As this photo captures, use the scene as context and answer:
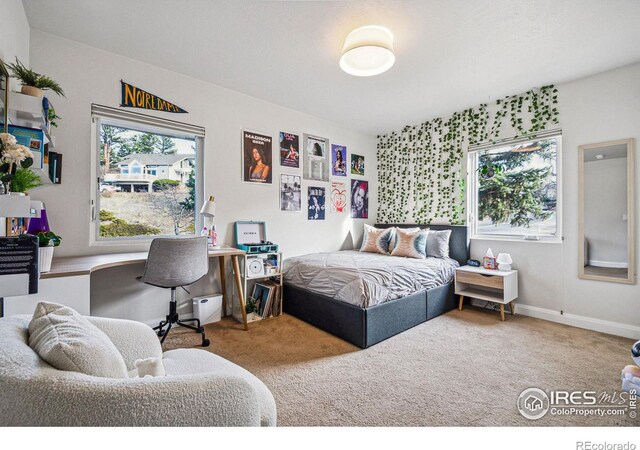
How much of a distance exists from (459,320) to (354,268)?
142cm

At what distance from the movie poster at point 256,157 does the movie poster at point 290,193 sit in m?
0.23

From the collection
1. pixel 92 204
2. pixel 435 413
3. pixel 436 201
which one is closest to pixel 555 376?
pixel 435 413

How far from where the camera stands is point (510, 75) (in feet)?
9.12

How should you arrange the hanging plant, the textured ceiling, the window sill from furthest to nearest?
the hanging plant
the window sill
the textured ceiling

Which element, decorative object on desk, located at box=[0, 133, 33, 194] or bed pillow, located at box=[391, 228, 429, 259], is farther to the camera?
bed pillow, located at box=[391, 228, 429, 259]

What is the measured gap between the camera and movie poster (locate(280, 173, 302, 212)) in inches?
144

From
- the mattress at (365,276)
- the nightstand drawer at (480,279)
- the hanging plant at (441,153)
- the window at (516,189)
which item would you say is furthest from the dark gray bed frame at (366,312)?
the hanging plant at (441,153)

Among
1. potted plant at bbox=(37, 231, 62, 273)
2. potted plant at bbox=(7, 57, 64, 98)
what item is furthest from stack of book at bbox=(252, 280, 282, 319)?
potted plant at bbox=(7, 57, 64, 98)

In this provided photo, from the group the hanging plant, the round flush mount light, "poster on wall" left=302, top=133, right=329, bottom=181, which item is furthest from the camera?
"poster on wall" left=302, top=133, right=329, bottom=181

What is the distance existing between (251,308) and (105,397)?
2.44 m

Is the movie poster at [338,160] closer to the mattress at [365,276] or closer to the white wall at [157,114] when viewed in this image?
the white wall at [157,114]

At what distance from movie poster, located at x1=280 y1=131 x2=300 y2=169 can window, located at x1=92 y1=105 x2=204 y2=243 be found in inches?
40.1

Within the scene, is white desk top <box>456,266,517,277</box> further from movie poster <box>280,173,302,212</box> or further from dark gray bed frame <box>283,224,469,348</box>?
movie poster <box>280,173,302,212</box>

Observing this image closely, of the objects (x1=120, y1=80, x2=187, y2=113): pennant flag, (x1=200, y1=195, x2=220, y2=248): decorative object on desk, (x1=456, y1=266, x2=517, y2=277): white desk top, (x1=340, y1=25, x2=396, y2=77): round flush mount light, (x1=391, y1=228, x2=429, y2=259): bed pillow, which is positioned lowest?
(x1=456, y1=266, x2=517, y2=277): white desk top
